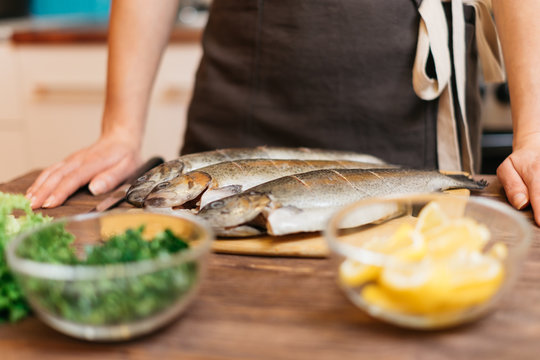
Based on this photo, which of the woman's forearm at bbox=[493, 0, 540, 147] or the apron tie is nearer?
the woman's forearm at bbox=[493, 0, 540, 147]

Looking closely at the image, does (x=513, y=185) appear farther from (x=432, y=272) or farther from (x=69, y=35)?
(x=69, y=35)

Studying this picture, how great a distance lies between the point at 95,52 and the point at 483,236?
2.27m

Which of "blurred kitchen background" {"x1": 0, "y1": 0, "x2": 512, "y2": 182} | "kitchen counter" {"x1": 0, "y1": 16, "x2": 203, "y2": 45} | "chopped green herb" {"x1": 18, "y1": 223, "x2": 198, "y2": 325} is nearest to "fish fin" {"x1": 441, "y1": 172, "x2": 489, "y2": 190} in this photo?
"chopped green herb" {"x1": 18, "y1": 223, "x2": 198, "y2": 325}

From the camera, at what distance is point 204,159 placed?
101 centimetres

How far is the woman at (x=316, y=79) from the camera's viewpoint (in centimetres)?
115

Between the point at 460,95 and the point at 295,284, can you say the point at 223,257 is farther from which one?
the point at 460,95

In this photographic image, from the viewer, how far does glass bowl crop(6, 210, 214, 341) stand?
1.57 feet

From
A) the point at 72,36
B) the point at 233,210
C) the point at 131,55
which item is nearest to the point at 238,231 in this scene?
the point at 233,210

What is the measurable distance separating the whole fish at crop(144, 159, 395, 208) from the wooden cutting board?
13 centimetres

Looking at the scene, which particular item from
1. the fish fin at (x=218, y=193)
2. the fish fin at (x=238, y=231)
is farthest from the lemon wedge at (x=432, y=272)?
the fish fin at (x=218, y=193)

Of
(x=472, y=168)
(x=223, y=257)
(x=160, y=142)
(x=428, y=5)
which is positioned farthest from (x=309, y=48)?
(x=160, y=142)

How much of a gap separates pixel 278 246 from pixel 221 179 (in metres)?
0.21

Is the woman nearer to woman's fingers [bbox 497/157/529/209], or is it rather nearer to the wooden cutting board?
woman's fingers [bbox 497/157/529/209]

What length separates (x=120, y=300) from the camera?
0.49 meters
